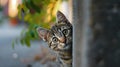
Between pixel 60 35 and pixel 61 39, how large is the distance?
50 mm

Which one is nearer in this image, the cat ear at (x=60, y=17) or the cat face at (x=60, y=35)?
the cat face at (x=60, y=35)

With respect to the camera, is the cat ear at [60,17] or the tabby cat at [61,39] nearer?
the tabby cat at [61,39]

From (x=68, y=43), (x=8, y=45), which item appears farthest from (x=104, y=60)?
(x=8, y=45)

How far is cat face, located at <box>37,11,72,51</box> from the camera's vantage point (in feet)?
11.2

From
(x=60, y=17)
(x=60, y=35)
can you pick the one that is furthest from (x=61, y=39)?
(x=60, y=17)

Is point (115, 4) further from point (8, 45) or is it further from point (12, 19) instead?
point (12, 19)

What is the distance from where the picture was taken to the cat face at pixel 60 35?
3.40 metres

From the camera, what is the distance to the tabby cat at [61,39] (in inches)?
134

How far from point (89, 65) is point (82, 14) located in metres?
0.21

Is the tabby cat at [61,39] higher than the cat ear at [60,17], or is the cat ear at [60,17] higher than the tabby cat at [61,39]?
the cat ear at [60,17]

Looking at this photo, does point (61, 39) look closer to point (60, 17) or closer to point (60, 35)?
point (60, 35)

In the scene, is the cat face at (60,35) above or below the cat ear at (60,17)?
below

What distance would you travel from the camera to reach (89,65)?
1708 mm

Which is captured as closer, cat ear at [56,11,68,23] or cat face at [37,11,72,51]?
cat face at [37,11,72,51]
